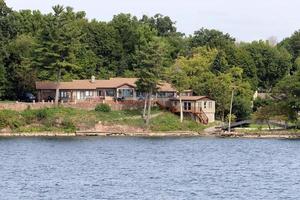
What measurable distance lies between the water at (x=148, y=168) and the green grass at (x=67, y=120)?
16.9 ft

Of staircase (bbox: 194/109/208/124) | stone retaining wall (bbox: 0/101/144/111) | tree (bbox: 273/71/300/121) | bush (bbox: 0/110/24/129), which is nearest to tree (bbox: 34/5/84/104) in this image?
stone retaining wall (bbox: 0/101/144/111)

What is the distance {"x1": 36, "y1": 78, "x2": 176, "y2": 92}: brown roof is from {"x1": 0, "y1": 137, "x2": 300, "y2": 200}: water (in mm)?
16407

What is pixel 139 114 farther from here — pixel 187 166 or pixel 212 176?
pixel 212 176

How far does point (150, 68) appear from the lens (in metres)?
106

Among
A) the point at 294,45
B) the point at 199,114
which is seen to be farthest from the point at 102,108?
the point at 294,45

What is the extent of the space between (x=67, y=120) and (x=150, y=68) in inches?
443

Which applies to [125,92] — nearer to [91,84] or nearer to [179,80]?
[91,84]

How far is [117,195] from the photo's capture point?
5322 cm

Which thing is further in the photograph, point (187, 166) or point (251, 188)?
point (187, 166)

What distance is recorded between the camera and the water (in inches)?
2154

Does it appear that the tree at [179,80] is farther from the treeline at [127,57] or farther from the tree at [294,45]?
the tree at [294,45]

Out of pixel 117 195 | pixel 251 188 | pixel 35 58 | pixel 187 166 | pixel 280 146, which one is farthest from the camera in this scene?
pixel 35 58

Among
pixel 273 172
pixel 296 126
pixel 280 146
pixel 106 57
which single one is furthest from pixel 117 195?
pixel 106 57

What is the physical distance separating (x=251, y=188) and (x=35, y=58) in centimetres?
5819
